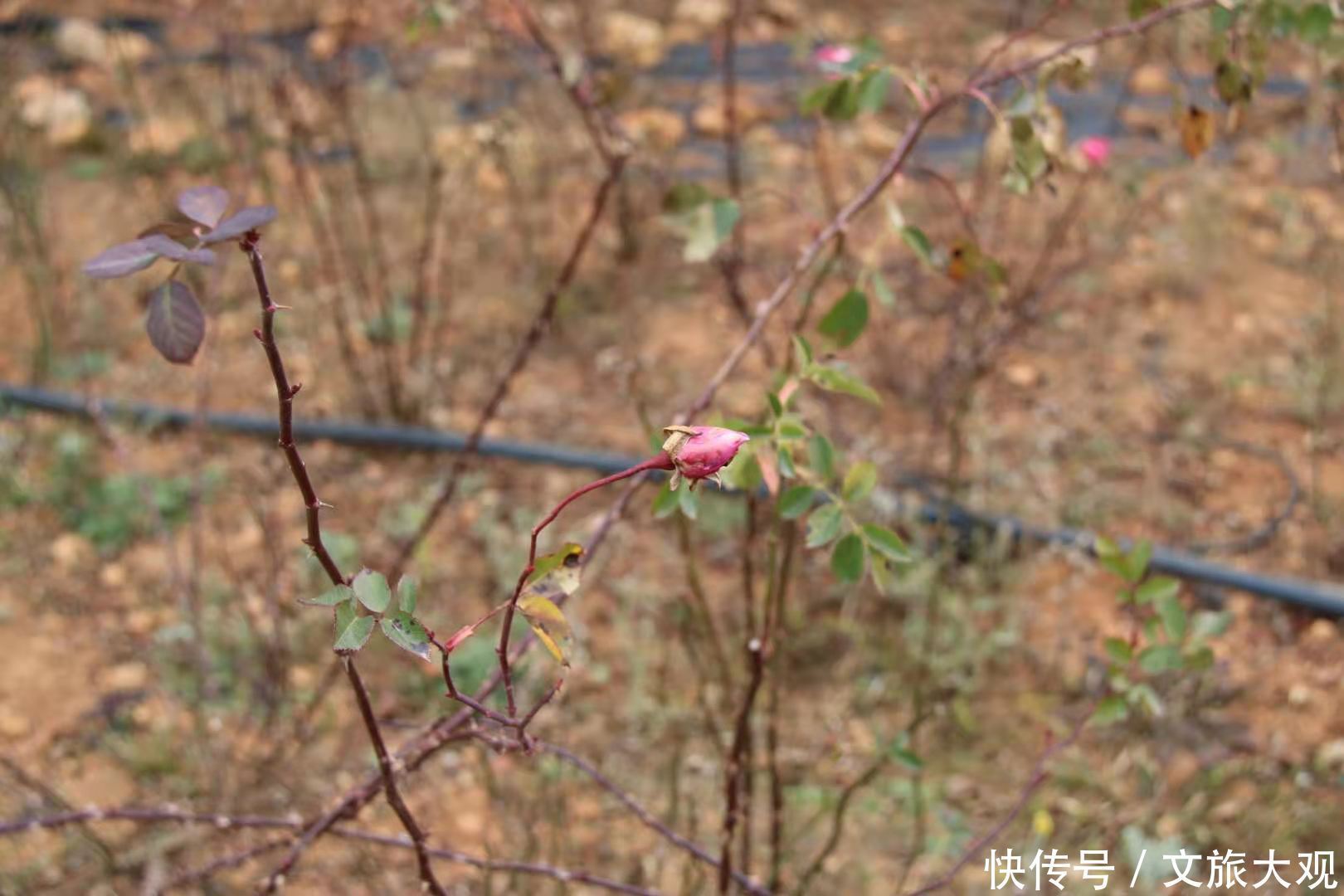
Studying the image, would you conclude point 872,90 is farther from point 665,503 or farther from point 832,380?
point 665,503

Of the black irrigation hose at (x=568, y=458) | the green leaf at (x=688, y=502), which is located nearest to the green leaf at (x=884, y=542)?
the green leaf at (x=688, y=502)

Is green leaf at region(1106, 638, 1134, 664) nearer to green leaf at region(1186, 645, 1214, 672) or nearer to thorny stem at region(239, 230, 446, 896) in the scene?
green leaf at region(1186, 645, 1214, 672)

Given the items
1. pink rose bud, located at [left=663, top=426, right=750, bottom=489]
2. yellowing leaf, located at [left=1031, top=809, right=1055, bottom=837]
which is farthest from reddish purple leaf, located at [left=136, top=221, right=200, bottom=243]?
yellowing leaf, located at [left=1031, top=809, right=1055, bottom=837]

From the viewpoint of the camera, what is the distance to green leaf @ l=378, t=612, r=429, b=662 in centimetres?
100

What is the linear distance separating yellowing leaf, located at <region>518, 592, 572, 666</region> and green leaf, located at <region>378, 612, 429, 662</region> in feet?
0.25

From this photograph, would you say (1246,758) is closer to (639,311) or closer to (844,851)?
(844,851)

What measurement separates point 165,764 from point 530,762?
2.01ft

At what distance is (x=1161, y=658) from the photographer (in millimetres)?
1548

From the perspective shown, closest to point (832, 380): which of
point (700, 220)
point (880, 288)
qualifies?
point (880, 288)

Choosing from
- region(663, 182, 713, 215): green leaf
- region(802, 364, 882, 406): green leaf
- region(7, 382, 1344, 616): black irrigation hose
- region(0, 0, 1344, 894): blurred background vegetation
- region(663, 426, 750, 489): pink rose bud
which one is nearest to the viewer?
region(663, 426, 750, 489): pink rose bud

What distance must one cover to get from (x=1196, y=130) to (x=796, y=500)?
2.09ft

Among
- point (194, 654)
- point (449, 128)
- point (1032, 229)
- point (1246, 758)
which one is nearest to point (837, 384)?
point (1246, 758)

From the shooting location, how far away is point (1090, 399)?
10.5 feet

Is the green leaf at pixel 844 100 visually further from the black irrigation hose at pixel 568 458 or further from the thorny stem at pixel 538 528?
the black irrigation hose at pixel 568 458
